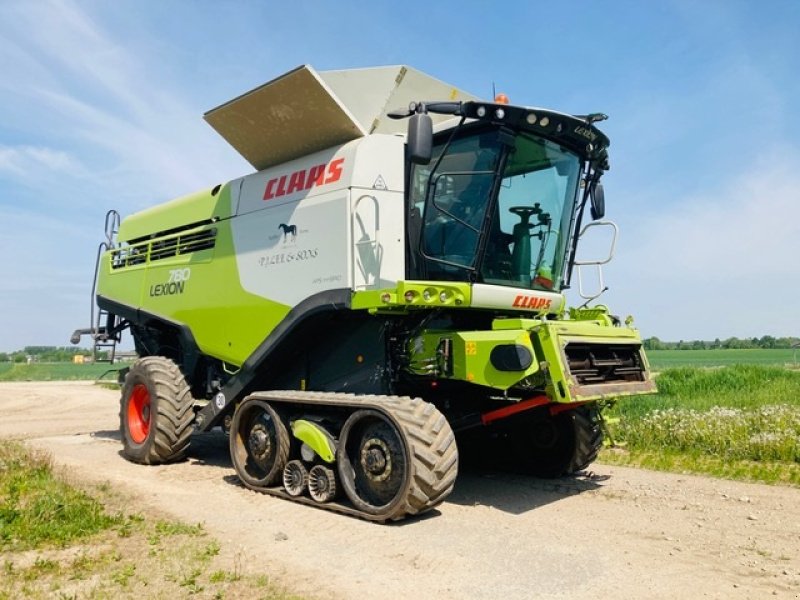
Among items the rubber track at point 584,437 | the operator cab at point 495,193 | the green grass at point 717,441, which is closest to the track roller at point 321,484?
the operator cab at point 495,193

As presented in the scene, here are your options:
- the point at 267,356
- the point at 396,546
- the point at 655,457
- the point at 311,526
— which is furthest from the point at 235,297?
the point at 655,457

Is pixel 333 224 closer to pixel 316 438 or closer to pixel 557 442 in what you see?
pixel 316 438

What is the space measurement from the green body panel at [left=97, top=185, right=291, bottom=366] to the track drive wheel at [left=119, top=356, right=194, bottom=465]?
0.57m

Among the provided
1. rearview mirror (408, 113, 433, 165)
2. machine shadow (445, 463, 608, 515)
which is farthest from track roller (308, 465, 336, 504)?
rearview mirror (408, 113, 433, 165)

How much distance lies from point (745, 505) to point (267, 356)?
456cm

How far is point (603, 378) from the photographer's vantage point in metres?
5.81

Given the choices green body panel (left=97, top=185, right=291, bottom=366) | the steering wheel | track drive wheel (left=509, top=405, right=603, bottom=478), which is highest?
the steering wheel

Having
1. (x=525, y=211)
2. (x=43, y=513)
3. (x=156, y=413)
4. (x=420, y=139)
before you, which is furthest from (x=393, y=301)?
(x=156, y=413)

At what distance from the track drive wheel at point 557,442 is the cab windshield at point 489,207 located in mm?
1528

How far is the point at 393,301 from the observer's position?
5367 mm

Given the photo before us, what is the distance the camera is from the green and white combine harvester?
5.34 metres

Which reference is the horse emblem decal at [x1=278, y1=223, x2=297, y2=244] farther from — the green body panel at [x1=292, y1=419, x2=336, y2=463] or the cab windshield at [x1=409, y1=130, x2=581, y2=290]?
the green body panel at [x1=292, y1=419, x2=336, y2=463]

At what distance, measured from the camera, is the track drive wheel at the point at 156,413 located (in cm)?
755

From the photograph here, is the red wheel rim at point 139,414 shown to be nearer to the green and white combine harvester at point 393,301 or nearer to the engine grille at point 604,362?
the green and white combine harvester at point 393,301
